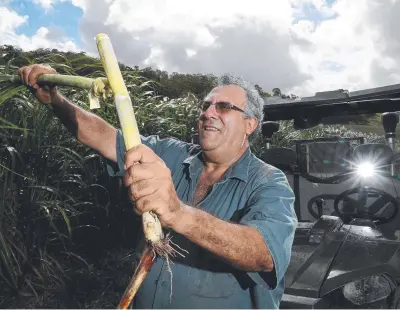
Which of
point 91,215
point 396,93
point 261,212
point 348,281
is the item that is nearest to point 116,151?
point 261,212

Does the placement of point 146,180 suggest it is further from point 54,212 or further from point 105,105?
point 105,105

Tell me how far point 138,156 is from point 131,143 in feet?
0.12

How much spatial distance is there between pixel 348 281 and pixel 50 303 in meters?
2.16

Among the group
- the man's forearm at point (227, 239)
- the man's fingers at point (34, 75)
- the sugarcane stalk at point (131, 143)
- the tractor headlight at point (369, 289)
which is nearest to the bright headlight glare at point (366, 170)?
the tractor headlight at point (369, 289)

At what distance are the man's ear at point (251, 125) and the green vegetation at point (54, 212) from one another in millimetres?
1523

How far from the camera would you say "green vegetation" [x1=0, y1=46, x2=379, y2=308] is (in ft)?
11.3

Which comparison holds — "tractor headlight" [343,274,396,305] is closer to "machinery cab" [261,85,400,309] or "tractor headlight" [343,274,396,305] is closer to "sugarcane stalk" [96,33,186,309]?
"machinery cab" [261,85,400,309]

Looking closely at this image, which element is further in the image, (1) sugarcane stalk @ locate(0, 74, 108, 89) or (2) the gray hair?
(2) the gray hair

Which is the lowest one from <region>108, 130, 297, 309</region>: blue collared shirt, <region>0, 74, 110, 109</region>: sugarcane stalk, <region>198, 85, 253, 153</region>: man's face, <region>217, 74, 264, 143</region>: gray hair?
<region>108, 130, 297, 309</region>: blue collared shirt

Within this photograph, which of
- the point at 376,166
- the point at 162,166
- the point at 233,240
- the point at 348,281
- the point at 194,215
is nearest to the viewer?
the point at 162,166

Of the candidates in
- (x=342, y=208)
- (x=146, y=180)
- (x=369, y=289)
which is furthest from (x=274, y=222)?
(x=342, y=208)

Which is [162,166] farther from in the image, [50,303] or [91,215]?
[91,215]

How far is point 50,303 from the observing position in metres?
3.65

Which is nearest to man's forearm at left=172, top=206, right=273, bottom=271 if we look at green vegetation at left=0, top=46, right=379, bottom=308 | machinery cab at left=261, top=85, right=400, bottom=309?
machinery cab at left=261, top=85, right=400, bottom=309
